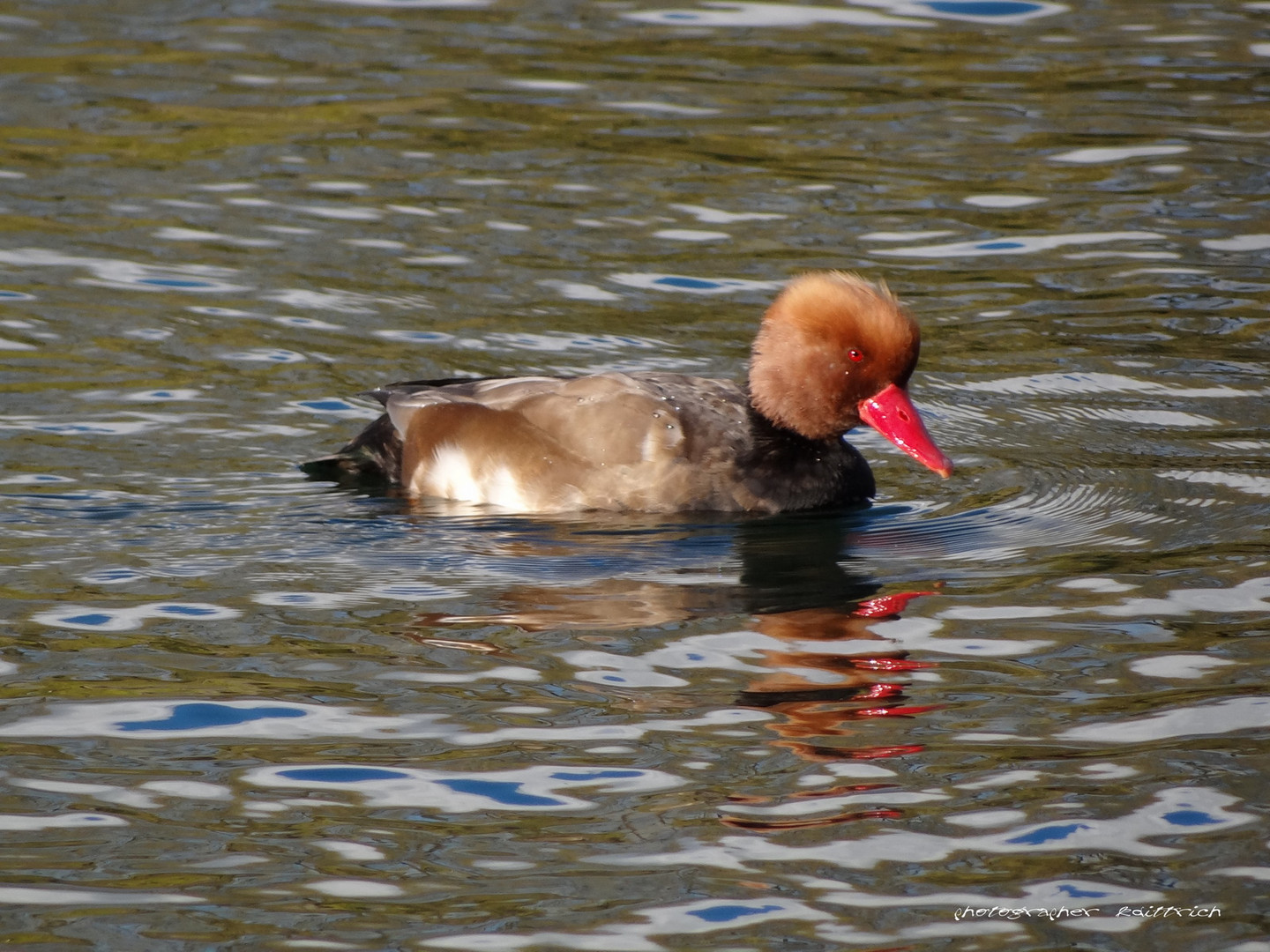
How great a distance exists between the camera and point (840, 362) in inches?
304

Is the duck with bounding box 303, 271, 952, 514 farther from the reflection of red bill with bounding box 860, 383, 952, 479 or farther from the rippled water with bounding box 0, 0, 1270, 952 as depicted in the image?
the rippled water with bounding box 0, 0, 1270, 952

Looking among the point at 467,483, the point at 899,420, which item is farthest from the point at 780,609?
the point at 467,483

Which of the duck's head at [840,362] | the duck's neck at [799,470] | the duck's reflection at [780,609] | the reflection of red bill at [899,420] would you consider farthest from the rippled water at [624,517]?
the duck's head at [840,362]

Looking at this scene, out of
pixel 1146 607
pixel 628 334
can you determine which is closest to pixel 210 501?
pixel 628 334

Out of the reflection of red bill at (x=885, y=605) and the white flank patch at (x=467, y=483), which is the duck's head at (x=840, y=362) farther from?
the white flank patch at (x=467, y=483)

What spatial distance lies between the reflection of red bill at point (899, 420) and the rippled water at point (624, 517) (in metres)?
0.30

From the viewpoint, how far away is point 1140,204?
38.2 ft

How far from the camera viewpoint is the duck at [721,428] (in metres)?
7.69

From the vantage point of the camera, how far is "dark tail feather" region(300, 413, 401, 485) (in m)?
8.15

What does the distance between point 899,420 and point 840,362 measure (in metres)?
0.36

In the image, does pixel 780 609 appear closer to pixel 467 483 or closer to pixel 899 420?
pixel 899 420

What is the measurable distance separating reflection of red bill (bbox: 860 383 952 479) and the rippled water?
30 cm

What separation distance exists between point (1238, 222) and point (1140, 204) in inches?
24.7

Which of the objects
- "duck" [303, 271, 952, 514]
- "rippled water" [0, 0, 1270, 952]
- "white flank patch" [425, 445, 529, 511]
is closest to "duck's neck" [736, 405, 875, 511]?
"duck" [303, 271, 952, 514]
